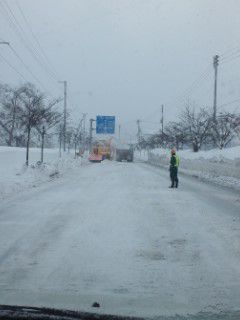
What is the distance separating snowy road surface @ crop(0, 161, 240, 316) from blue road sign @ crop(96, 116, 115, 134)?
169ft

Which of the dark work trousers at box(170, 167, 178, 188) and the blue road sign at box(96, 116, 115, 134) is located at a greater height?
the blue road sign at box(96, 116, 115, 134)

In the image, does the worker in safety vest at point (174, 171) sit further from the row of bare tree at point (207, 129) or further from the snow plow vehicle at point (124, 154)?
the snow plow vehicle at point (124, 154)

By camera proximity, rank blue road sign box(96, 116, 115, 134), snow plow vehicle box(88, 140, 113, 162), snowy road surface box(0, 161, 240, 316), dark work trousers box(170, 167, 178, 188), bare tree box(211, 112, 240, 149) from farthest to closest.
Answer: snow plow vehicle box(88, 140, 113, 162), blue road sign box(96, 116, 115, 134), bare tree box(211, 112, 240, 149), dark work trousers box(170, 167, 178, 188), snowy road surface box(0, 161, 240, 316)

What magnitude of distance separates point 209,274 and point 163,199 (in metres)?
11.3

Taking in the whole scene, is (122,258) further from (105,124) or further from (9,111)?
(9,111)

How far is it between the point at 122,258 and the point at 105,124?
59574mm

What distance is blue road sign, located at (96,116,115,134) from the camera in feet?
222

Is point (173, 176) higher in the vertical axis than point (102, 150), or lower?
lower

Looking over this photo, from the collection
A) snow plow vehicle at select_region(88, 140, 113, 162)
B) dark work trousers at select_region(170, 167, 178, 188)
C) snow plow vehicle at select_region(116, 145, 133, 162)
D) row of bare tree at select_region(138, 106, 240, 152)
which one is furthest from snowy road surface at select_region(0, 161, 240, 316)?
snow plow vehicle at select_region(116, 145, 133, 162)

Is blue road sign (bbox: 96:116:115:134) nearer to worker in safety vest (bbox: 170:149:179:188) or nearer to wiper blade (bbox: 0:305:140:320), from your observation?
worker in safety vest (bbox: 170:149:179:188)

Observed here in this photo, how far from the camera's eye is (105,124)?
224ft

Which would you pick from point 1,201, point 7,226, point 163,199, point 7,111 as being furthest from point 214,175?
point 7,111

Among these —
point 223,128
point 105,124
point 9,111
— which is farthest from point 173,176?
point 9,111

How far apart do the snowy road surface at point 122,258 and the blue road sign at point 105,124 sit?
51.6 meters
